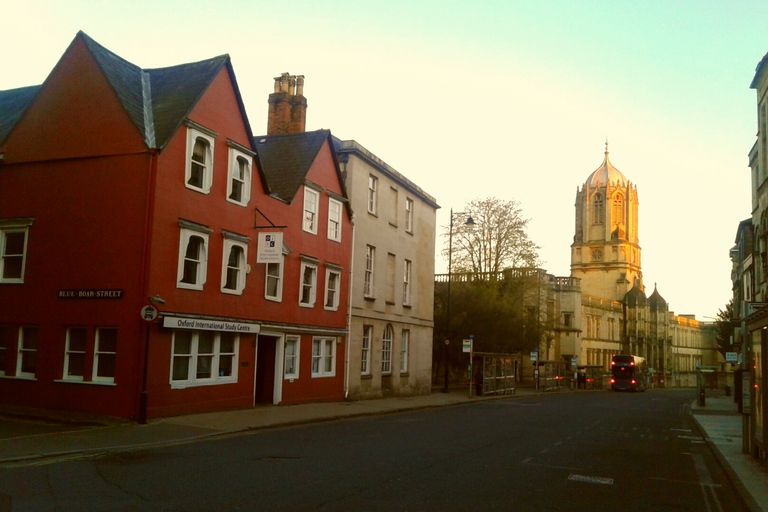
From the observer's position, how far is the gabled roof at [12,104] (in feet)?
73.7

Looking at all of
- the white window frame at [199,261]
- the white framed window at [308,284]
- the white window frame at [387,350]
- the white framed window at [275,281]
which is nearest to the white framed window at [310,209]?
the white framed window at [308,284]

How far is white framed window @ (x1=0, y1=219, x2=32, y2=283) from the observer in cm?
2025

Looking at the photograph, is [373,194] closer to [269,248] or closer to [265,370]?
[269,248]

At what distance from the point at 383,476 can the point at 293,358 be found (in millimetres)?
15417

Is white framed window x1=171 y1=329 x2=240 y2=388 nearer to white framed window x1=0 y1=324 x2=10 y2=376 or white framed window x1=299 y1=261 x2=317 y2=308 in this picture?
white framed window x1=299 y1=261 x2=317 y2=308

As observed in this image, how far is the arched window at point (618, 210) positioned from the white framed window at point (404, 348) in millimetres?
80812

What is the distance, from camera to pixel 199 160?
69.6ft

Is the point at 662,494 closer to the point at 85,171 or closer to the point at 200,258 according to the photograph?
the point at 200,258

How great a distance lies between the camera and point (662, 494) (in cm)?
1054

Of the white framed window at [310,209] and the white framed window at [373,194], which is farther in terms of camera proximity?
the white framed window at [373,194]

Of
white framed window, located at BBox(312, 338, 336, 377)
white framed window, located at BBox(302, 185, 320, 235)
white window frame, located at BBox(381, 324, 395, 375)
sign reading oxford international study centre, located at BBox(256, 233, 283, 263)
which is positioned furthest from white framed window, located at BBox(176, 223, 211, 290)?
white window frame, located at BBox(381, 324, 395, 375)

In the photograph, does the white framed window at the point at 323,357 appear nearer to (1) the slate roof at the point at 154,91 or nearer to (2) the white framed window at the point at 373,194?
(2) the white framed window at the point at 373,194

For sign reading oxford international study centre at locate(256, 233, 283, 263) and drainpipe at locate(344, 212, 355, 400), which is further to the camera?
drainpipe at locate(344, 212, 355, 400)

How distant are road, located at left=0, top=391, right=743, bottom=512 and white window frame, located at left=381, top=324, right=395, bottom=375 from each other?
49.3 ft
